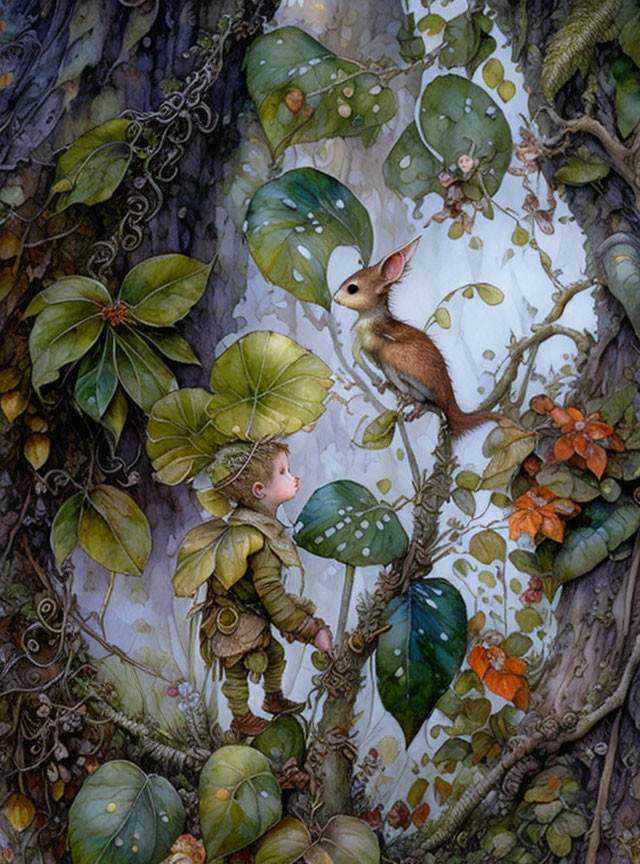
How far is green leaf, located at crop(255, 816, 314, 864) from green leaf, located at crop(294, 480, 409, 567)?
89 centimetres

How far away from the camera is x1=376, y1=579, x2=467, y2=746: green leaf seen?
4.02 m

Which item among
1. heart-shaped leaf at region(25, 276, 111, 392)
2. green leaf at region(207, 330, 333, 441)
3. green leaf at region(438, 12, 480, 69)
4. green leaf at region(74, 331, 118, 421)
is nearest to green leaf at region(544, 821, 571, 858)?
green leaf at region(207, 330, 333, 441)

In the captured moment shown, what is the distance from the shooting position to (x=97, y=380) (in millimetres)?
4164

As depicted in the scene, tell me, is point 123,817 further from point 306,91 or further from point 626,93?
point 626,93

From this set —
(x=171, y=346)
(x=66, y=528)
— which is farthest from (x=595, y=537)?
(x=66, y=528)

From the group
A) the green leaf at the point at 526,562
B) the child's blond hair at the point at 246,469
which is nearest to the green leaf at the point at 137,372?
the child's blond hair at the point at 246,469

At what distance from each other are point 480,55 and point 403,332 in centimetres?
96

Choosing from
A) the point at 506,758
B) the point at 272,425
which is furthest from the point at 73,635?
the point at 506,758

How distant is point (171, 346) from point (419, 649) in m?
1.30

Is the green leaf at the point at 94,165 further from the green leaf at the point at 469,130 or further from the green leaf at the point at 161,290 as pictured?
the green leaf at the point at 469,130

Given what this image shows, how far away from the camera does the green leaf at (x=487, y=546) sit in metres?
4.02

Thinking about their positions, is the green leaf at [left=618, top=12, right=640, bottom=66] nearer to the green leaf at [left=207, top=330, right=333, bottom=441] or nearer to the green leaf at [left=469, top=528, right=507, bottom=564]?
the green leaf at [left=207, top=330, right=333, bottom=441]

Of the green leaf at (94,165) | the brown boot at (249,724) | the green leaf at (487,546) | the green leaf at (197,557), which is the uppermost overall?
the green leaf at (94,165)

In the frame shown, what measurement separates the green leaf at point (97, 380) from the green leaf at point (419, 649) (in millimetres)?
1180
